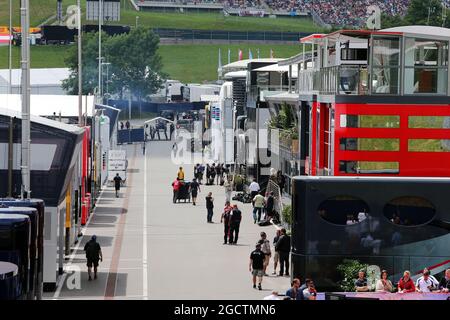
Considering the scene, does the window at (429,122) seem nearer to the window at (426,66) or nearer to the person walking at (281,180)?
the window at (426,66)

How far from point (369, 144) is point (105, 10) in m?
142

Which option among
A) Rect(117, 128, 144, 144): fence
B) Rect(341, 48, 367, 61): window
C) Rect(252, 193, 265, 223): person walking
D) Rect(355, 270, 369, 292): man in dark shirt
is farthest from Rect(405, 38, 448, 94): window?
Rect(117, 128, 144, 144): fence

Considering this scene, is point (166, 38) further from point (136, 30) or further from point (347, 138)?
point (347, 138)

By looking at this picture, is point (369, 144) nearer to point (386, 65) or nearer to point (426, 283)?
point (386, 65)

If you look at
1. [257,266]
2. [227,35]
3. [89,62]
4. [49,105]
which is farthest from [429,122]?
[227,35]

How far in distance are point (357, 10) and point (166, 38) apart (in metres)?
26.6

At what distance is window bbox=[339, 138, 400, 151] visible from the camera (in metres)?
33.4

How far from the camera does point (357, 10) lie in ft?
619

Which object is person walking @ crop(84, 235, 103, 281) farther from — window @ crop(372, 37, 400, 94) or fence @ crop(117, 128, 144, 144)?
fence @ crop(117, 128, 144, 144)

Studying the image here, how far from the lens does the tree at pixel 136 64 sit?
5502 inches

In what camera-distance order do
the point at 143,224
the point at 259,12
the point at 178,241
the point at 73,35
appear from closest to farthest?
the point at 178,241 → the point at 143,224 → the point at 73,35 → the point at 259,12

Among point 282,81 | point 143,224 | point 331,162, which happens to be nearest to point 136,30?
point 282,81

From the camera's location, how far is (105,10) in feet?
571

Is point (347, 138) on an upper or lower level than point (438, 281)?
upper
